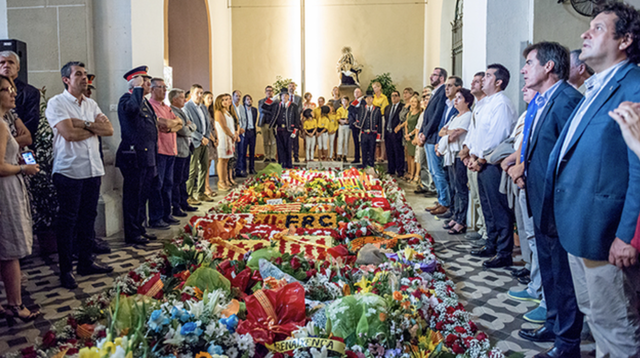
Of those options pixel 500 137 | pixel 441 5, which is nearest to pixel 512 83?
pixel 500 137

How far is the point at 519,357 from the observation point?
2268 mm

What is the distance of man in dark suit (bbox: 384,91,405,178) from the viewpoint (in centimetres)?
1014

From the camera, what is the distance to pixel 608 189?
1907 millimetres

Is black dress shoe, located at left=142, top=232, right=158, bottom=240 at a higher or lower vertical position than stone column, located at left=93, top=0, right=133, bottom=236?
lower

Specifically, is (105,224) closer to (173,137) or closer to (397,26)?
(173,137)

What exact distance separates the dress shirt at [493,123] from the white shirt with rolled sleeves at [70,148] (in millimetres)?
3214

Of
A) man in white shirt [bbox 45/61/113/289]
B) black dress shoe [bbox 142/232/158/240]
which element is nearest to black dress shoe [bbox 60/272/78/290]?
man in white shirt [bbox 45/61/113/289]

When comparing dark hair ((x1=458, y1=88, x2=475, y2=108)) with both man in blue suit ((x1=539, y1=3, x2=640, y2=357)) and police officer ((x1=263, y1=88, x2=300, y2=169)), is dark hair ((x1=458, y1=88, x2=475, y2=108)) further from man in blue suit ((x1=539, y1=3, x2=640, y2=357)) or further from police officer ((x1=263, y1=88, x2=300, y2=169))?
police officer ((x1=263, y1=88, x2=300, y2=169))

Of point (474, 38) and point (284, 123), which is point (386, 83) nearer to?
point (284, 123)

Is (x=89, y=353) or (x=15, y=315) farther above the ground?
(x=89, y=353)

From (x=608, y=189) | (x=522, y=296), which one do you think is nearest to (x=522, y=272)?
(x=522, y=296)

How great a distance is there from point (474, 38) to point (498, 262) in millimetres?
3158

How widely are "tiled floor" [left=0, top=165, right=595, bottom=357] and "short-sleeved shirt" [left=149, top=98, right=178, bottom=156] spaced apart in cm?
105

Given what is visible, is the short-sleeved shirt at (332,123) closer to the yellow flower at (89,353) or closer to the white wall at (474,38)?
the white wall at (474,38)
